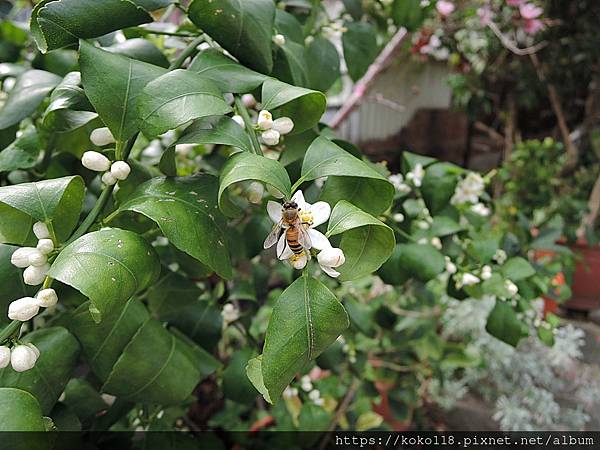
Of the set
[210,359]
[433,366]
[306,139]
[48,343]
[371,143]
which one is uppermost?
[306,139]

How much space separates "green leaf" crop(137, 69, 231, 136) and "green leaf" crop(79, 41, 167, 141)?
0.01m

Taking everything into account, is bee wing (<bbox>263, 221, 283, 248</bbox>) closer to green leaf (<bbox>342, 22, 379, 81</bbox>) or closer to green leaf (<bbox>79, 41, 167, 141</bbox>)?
green leaf (<bbox>79, 41, 167, 141</bbox>)

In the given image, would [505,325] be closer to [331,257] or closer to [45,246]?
[331,257]

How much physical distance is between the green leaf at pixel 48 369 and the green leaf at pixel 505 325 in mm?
404

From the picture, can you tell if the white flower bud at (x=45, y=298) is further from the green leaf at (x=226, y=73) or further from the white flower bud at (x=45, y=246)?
the green leaf at (x=226, y=73)

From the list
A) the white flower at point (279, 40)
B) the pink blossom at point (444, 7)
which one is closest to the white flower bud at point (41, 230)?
the white flower at point (279, 40)

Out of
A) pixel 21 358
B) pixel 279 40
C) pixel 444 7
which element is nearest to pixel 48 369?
pixel 21 358

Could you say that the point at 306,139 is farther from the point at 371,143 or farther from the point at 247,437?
the point at 371,143

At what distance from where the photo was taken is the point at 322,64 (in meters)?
0.53

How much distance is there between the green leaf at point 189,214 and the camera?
0.90 feet

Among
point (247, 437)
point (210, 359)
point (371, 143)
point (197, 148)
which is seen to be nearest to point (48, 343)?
point (210, 359)

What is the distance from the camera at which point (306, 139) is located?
380 mm

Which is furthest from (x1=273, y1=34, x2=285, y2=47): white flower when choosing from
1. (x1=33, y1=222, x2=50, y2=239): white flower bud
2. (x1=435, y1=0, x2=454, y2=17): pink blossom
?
(x1=435, y1=0, x2=454, y2=17): pink blossom

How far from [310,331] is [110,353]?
0.20 metres
